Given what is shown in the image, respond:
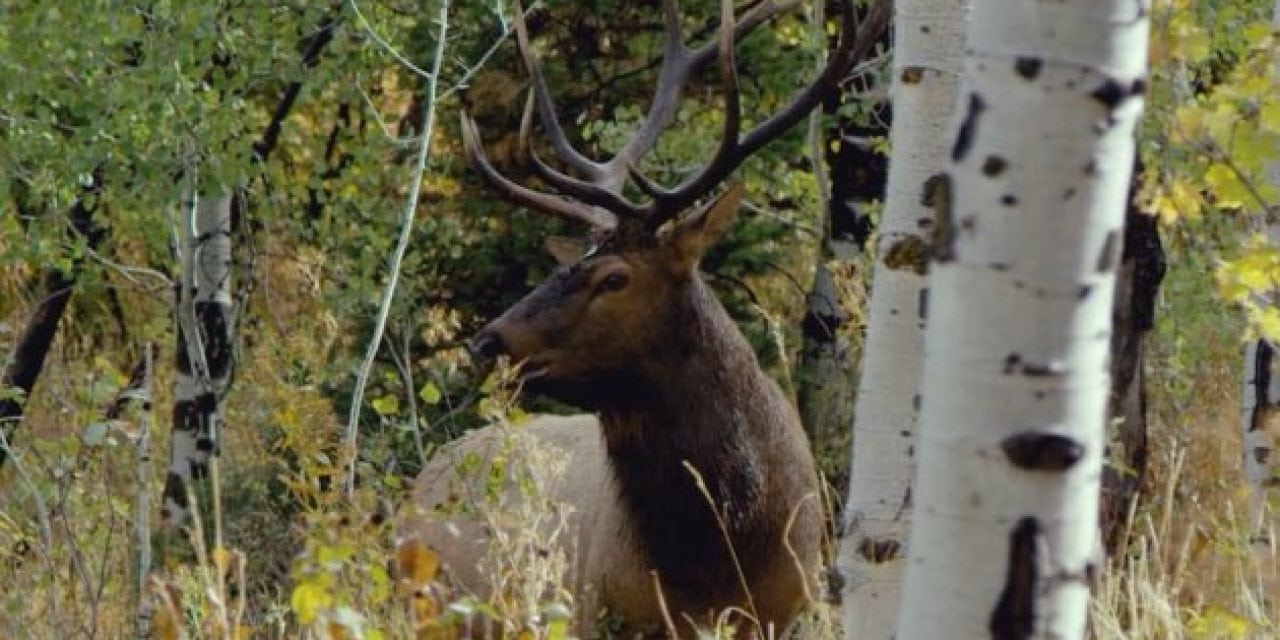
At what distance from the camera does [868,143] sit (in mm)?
11375

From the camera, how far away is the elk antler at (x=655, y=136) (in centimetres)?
754

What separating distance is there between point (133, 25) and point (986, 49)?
623 cm

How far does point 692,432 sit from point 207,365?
321cm

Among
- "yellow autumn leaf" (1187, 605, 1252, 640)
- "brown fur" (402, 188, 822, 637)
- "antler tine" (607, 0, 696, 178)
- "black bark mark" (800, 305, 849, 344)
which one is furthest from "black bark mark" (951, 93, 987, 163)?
"black bark mark" (800, 305, 849, 344)

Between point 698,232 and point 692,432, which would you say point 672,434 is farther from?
point 698,232

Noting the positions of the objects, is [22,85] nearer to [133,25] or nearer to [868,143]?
[133,25]

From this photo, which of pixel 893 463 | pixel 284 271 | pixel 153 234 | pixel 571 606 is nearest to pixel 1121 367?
pixel 571 606

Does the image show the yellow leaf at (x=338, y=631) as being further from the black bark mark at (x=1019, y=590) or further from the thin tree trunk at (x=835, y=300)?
the thin tree trunk at (x=835, y=300)

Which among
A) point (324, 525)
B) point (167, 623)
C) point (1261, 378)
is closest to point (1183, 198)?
point (167, 623)

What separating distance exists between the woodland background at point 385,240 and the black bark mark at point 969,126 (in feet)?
12.5

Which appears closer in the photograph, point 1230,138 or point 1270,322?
point 1230,138

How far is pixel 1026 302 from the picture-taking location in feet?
10.2

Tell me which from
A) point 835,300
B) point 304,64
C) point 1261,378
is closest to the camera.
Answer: point 1261,378

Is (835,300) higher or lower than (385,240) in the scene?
lower
